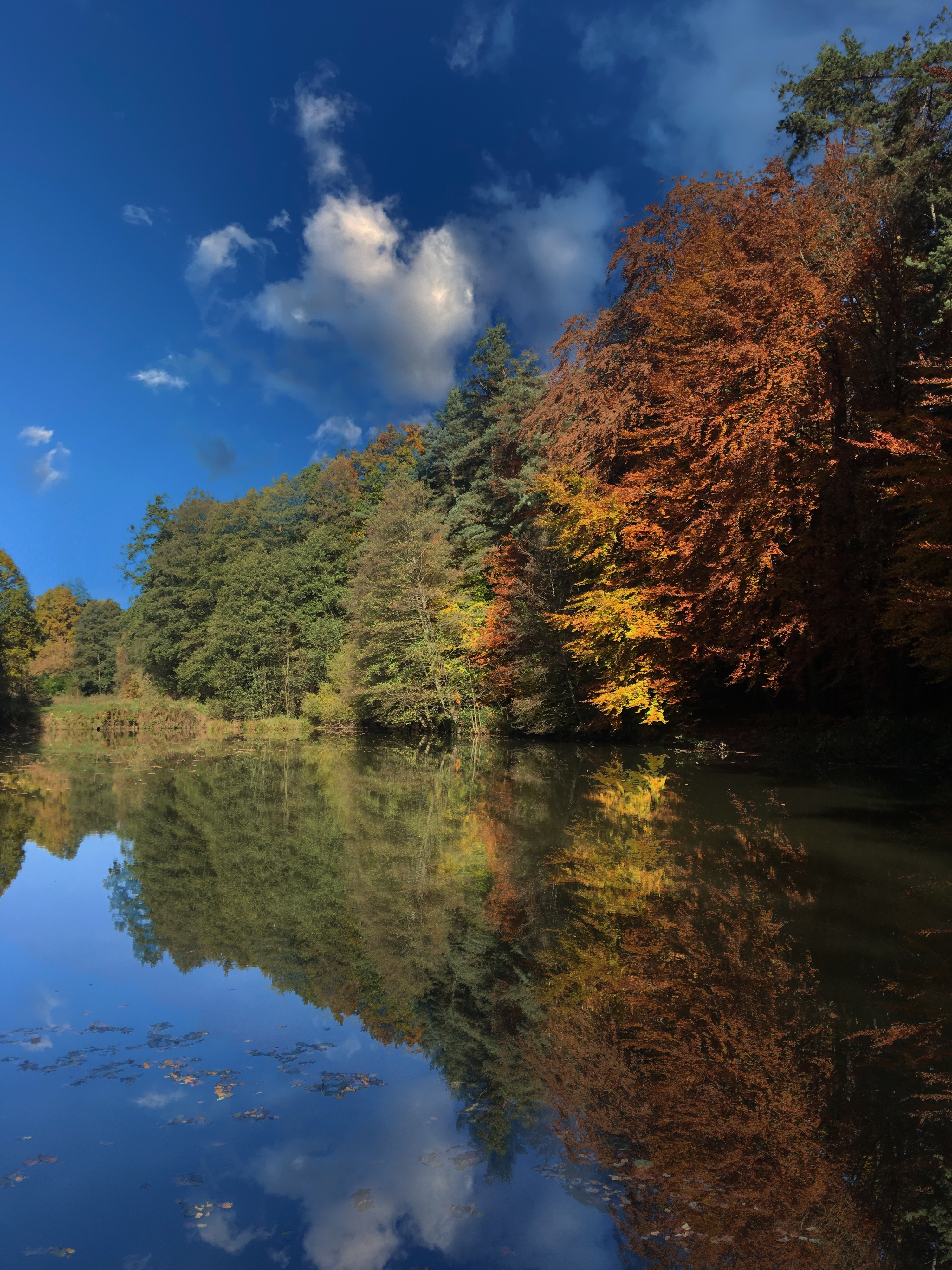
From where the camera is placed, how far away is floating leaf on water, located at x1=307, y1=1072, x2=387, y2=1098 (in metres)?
3.72

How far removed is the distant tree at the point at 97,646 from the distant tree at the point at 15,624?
2022 cm

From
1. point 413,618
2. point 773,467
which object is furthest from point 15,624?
point 773,467

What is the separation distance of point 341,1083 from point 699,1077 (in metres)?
1.79

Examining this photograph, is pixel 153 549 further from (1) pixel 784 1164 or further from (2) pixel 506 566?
(1) pixel 784 1164

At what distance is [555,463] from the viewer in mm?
21484

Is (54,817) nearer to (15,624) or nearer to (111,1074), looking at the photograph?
(111,1074)

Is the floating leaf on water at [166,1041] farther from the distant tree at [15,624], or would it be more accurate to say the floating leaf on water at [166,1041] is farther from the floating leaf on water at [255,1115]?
the distant tree at [15,624]

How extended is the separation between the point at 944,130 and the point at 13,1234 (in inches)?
739

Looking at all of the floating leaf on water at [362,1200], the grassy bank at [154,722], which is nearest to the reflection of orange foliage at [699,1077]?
the floating leaf on water at [362,1200]

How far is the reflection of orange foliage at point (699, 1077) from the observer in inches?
105

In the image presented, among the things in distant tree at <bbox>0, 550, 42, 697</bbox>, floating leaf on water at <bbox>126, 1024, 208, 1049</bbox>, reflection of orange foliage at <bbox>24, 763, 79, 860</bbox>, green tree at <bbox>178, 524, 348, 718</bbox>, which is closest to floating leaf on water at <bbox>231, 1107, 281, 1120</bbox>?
floating leaf on water at <bbox>126, 1024, 208, 1049</bbox>

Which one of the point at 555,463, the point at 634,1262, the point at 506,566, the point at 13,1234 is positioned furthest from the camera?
the point at 506,566

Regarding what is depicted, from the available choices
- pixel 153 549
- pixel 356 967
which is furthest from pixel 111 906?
pixel 153 549

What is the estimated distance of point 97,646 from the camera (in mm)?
63938
